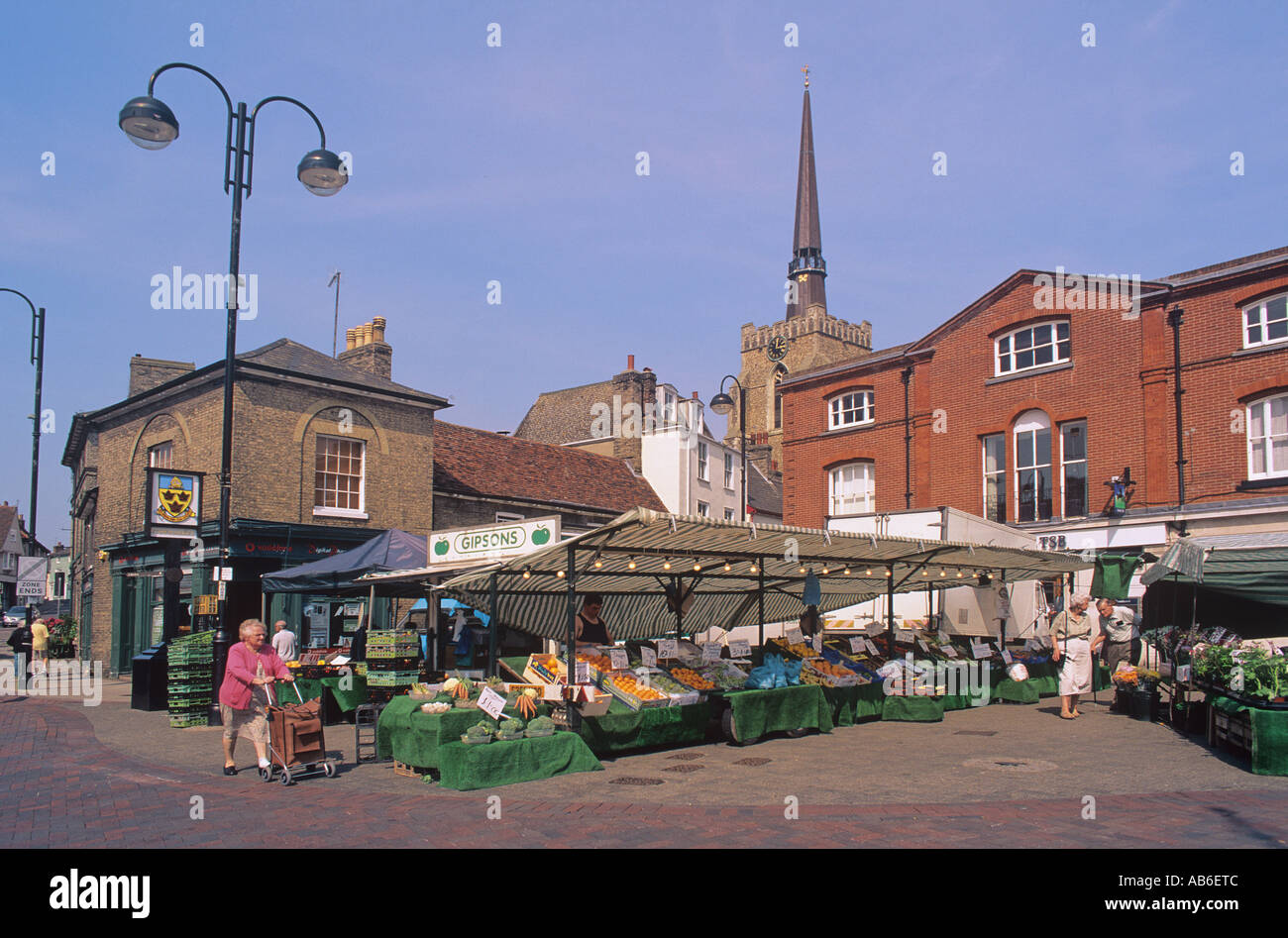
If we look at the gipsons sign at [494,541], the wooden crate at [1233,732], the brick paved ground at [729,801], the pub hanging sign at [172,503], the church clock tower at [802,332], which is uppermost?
the church clock tower at [802,332]

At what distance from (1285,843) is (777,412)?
9374 cm

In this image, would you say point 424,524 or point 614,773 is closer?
point 614,773

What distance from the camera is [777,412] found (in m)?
99.7

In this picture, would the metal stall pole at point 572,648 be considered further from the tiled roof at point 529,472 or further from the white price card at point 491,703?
the tiled roof at point 529,472

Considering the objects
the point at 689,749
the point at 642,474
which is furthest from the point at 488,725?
A: the point at 642,474

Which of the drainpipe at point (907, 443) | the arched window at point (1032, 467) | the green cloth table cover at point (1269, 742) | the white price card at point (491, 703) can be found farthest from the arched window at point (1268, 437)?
the white price card at point (491, 703)

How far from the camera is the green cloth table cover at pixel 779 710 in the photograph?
12.4 metres

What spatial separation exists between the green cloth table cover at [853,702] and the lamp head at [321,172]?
419 inches

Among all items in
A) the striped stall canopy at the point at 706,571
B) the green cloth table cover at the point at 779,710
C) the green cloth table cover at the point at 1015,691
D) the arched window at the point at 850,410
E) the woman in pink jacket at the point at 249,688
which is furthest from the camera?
the arched window at the point at 850,410

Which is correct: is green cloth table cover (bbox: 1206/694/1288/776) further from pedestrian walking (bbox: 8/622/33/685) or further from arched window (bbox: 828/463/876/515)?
pedestrian walking (bbox: 8/622/33/685)

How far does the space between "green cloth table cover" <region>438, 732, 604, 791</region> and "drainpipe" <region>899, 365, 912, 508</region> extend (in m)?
20.3

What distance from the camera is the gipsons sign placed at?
12.3 metres

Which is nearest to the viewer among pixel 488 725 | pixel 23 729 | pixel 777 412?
pixel 488 725

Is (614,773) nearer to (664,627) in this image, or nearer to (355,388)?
(664,627)
